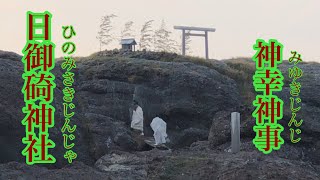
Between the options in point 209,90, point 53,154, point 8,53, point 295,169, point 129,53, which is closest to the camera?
point 295,169

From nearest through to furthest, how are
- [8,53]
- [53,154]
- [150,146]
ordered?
[53,154], [150,146], [8,53]

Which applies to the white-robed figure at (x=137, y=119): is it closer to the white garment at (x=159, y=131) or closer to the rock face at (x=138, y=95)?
the rock face at (x=138, y=95)

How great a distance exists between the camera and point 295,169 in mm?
13750

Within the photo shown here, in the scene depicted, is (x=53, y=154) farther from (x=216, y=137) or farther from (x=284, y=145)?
(x=284, y=145)

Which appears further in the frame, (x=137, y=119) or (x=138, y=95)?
(x=138, y=95)

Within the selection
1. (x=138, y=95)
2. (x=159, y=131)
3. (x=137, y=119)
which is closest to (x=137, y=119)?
(x=137, y=119)

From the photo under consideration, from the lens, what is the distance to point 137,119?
69.4 feet

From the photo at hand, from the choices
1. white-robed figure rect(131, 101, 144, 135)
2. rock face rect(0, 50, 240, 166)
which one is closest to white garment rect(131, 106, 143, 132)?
white-robed figure rect(131, 101, 144, 135)

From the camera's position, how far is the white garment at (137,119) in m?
21.1

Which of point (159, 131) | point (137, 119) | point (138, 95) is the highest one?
point (138, 95)

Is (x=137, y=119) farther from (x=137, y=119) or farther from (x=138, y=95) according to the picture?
(x=138, y=95)

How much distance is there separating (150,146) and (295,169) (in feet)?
23.2

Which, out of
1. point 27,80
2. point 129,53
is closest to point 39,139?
point 27,80

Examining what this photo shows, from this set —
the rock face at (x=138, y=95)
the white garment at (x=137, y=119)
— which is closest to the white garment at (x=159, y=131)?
the rock face at (x=138, y=95)
